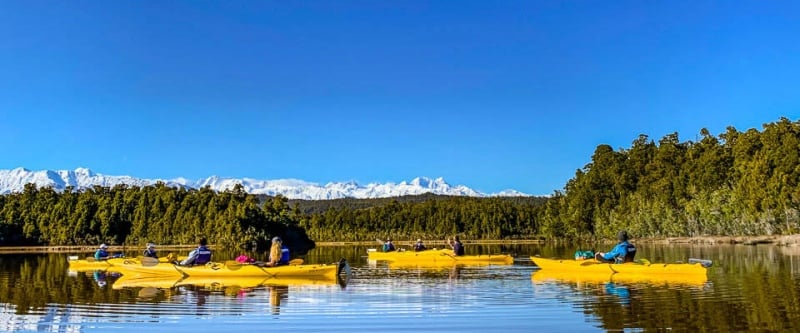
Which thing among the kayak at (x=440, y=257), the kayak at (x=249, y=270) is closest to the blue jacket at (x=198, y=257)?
the kayak at (x=249, y=270)

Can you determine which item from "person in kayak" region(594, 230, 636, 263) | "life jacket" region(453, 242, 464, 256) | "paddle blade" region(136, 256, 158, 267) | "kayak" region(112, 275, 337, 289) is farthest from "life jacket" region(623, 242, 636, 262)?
"paddle blade" region(136, 256, 158, 267)

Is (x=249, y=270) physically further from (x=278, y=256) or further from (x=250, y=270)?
(x=278, y=256)

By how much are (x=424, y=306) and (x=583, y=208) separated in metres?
109

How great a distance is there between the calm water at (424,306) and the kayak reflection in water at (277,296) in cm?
5

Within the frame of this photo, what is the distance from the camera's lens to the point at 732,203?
83.9 meters

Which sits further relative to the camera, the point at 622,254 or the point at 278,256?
the point at 278,256

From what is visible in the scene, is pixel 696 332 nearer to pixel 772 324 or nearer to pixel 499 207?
pixel 772 324

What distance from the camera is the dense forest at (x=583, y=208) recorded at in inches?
3088

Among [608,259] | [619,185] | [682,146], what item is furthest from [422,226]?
[608,259]

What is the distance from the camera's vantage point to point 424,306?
18594 mm

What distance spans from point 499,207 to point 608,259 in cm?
14276

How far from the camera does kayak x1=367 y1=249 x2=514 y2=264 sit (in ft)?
138

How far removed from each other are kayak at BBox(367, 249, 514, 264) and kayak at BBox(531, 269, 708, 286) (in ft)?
40.1

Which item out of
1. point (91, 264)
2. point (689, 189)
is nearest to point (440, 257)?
point (91, 264)
